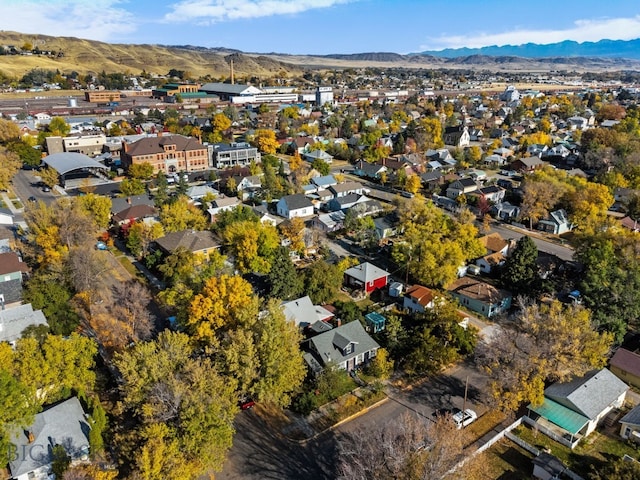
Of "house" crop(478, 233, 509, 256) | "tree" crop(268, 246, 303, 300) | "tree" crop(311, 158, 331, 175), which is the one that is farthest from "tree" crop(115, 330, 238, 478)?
"tree" crop(311, 158, 331, 175)

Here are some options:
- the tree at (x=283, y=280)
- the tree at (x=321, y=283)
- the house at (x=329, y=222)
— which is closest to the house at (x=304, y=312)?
the tree at (x=283, y=280)

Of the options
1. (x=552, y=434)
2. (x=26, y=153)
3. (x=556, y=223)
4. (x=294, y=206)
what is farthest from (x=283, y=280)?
(x=26, y=153)

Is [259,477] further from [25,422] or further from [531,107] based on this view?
[531,107]

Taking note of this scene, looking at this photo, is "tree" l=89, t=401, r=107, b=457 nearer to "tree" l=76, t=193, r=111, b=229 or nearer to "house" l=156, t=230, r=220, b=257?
"house" l=156, t=230, r=220, b=257

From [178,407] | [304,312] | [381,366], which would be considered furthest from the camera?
[304,312]

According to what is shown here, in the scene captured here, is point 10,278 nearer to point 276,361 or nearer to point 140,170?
point 276,361

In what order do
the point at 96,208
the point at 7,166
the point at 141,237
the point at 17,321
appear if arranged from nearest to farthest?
1. the point at 17,321
2. the point at 141,237
3. the point at 96,208
4. the point at 7,166
